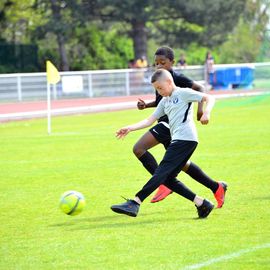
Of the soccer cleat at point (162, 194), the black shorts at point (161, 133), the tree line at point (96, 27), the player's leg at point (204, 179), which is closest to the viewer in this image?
the player's leg at point (204, 179)

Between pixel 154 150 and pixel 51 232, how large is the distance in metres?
9.02

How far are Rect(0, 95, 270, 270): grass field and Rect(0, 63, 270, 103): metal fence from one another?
12.6m

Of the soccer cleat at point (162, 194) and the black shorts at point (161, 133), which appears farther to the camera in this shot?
the soccer cleat at point (162, 194)

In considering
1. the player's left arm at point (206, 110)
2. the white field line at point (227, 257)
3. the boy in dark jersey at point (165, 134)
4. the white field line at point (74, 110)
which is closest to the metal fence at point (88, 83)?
the white field line at point (74, 110)

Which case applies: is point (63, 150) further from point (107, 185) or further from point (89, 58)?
point (89, 58)

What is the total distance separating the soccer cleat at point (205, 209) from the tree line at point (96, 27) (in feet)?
111

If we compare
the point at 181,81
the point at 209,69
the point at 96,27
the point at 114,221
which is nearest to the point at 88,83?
the point at 209,69

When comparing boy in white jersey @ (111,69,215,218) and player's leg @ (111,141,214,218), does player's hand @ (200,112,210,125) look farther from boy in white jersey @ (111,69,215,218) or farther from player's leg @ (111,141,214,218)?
player's leg @ (111,141,214,218)

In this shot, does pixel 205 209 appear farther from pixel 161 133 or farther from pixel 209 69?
pixel 209 69

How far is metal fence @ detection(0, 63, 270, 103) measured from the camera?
3238 cm

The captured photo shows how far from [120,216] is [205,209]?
1.06 meters

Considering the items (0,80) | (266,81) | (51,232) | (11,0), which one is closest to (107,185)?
(51,232)

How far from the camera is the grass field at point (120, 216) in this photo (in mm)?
7352

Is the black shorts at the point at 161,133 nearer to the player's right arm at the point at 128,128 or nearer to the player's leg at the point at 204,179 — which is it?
the player's leg at the point at 204,179
